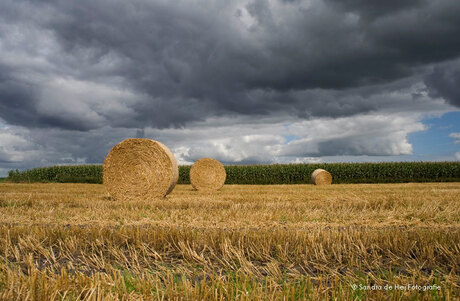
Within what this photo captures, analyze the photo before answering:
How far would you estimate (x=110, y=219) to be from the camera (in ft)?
21.0

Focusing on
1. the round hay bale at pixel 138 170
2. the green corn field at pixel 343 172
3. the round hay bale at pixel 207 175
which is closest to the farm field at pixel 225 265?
the round hay bale at pixel 138 170

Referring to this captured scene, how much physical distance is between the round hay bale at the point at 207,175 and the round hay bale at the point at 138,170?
23.8 ft

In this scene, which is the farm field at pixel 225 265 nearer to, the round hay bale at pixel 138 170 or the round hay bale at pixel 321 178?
the round hay bale at pixel 138 170

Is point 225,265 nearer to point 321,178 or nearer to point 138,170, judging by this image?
point 138,170

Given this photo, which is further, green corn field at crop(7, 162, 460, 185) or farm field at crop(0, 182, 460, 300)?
green corn field at crop(7, 162, 460, 185)

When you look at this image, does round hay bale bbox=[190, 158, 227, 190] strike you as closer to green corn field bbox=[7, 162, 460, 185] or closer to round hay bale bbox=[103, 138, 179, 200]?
round hay bale bbox=[103, 138, 179, 200]

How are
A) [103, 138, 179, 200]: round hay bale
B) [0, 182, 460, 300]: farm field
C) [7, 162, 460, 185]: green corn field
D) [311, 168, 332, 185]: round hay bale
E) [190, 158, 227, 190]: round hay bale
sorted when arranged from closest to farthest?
[0, 182, 460, 300]: farm field < [103, 138, 179, 200]: round hay bale < [190, 158, 227, 190]: round hay bale < [311, 168, 332, 185]: round hay bale < [7, 162, 460, 185]: green corn field

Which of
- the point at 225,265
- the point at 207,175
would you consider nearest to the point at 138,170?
the point at 207,175

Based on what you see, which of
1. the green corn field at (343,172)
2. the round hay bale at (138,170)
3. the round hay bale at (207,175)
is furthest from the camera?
the green corn field at (343,172)

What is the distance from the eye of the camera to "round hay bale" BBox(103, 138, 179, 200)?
11.3 meters

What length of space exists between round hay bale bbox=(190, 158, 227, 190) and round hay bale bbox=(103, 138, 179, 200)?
7256mm

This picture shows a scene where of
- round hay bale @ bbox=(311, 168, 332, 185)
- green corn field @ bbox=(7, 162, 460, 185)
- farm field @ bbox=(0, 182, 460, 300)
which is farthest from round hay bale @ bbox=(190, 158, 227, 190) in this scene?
green corn field @ bbox=(7, 162, 460, 185)

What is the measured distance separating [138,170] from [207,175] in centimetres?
782

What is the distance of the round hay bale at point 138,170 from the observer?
37.0 ft
